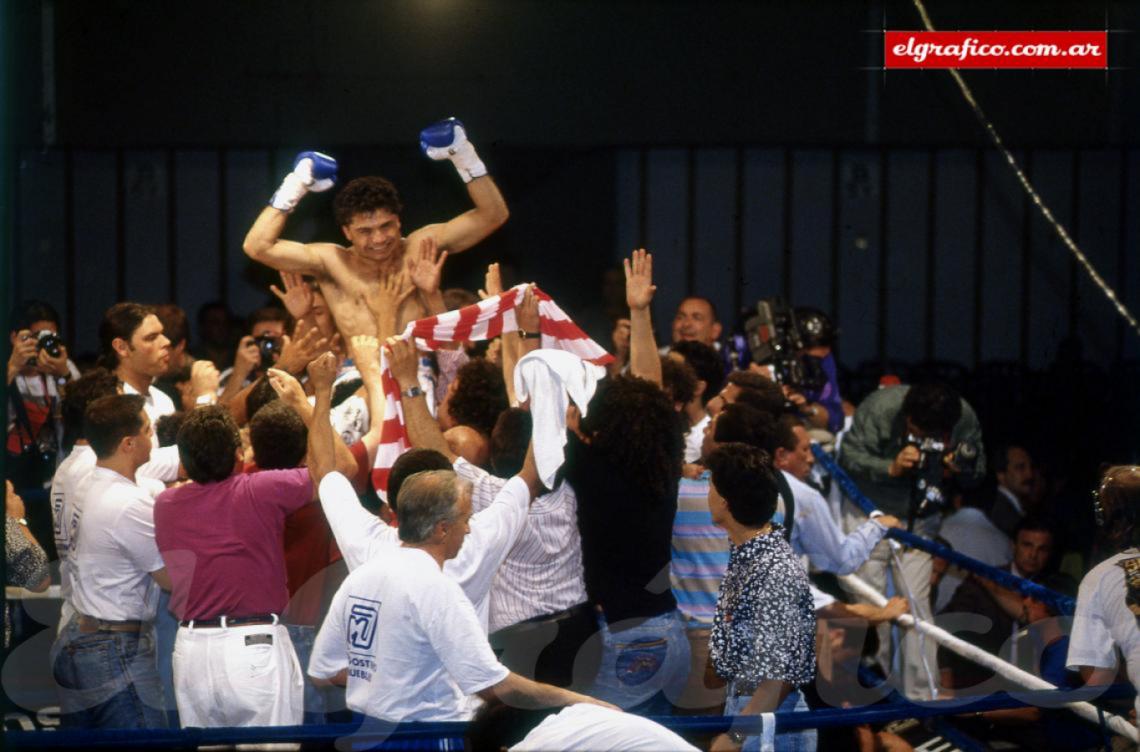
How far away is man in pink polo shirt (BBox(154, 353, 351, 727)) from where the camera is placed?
138 inches

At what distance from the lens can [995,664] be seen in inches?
156

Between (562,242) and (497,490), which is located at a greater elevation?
(562,242)

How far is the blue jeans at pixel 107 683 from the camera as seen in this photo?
3686 mm

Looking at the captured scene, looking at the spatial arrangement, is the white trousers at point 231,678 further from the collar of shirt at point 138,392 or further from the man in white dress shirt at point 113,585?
the collar of shirt at point 138,392

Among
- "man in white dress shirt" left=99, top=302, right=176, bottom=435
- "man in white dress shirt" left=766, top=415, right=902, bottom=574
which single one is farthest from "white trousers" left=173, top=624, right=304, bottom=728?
"man in white dress shirt" left=766, top=415, right=902, bottom=574

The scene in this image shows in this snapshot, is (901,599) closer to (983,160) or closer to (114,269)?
(983,160)

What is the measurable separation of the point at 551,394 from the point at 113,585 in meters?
1.22

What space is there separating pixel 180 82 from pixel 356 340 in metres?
3.94

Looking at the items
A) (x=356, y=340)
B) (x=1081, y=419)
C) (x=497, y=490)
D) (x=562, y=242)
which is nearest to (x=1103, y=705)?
(x=497, y=490)

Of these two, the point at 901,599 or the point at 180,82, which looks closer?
the point at 901,599

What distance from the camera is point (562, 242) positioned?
774 cm

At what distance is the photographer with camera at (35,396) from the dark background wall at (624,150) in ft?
6.69

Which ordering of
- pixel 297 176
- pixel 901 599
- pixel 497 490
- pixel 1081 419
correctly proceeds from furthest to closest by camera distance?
pixel 1081 419 < pixel 297 176 < pixel 901 599 < pixel 497 490

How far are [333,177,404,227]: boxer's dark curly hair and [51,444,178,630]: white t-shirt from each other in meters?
1.11
